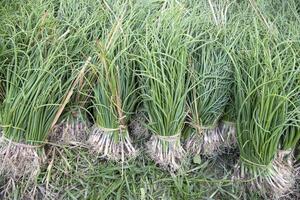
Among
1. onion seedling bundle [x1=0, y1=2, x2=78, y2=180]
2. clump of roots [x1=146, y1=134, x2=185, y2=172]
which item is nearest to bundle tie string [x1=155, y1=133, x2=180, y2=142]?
clump of roots [x1=146, y1=134, x2=185, y2=172]

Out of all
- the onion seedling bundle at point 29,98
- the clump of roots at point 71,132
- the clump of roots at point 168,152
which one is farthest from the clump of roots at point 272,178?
the onion seedling bundle at point 29,98

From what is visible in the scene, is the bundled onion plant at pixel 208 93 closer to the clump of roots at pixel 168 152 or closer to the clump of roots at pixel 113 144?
the clump of roots at pixel 168 152

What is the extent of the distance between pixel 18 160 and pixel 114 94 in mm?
420

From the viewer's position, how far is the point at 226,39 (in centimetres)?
157

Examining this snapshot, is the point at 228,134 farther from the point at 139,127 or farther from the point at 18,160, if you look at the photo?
the point at 18,160

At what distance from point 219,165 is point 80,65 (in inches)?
26.4

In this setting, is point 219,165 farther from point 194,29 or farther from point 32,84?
point 32,84

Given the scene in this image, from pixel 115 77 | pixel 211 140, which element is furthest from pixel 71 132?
pixel 211 140

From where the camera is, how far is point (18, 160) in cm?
143

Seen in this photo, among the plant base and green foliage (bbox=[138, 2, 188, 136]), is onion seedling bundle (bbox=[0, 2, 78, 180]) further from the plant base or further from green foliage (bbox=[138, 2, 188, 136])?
the plant base

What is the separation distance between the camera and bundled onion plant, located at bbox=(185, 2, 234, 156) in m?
1.50

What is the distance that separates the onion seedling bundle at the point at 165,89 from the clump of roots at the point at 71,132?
26 centimetres

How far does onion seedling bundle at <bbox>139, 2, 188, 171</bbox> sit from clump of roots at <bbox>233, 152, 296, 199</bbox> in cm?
25

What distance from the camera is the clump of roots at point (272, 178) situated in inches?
57.2
